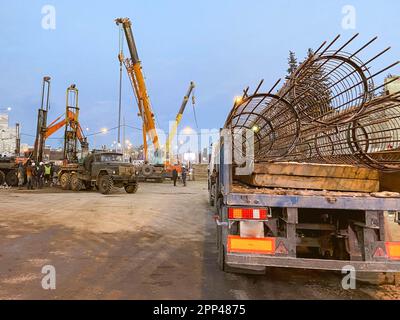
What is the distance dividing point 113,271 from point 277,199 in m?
2.54

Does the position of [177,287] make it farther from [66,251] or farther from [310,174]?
[66,251]

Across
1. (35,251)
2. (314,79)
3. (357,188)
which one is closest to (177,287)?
(357,188)

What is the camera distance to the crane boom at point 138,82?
24.0 m

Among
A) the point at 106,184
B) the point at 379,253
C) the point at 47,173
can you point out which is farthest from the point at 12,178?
the point at 379,253

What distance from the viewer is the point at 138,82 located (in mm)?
25453

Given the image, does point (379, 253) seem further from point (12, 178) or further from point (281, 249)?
→ point (12, 178)

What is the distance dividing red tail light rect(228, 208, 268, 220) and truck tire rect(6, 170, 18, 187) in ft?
75.7

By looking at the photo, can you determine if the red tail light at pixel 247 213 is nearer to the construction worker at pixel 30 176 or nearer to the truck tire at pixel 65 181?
the truck tire at pixel 65 181

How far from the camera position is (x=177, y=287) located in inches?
164

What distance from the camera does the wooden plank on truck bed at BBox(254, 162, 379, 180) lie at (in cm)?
430

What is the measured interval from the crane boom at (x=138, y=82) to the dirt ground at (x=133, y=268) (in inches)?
712

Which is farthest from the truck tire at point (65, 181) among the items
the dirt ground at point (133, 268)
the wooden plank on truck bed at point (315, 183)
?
the wooden plank on truck bed at point (315, 183)

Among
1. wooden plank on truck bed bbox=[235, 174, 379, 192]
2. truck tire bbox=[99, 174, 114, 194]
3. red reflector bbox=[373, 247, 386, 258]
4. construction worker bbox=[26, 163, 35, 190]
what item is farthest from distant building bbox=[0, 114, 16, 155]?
red reflector bbox=[373, 247, 386, 258]

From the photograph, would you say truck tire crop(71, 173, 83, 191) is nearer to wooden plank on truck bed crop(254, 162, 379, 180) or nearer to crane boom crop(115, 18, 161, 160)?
crane boom crop(115, 18, 161, 160)
